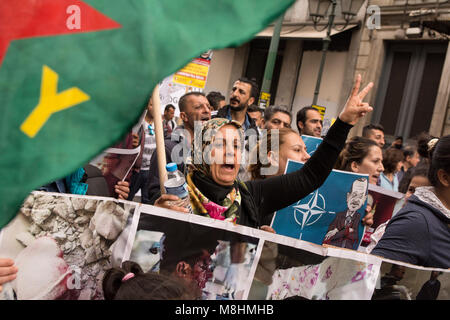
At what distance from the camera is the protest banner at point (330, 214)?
3230mm

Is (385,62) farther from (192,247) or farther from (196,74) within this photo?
(192,247)

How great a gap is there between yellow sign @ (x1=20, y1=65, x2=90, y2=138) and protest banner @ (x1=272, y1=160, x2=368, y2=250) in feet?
7.60

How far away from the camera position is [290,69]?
55.6 feet

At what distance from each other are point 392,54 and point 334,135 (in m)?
12.3

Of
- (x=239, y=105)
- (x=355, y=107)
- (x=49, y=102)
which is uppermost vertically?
(x=239, y=105)

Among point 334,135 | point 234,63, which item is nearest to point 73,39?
point 334,135

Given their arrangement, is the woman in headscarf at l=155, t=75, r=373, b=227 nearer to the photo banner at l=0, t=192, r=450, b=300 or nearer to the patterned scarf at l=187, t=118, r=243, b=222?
the patterned scarf at l=187, t=118, r=243, b=222

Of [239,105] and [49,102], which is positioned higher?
[239,105]

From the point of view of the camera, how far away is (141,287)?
135 centimetres

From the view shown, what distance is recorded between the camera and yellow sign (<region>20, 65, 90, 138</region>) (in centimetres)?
103

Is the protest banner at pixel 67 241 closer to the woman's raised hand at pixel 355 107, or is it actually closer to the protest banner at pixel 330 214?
the woman's raised hand at pixel 355 107

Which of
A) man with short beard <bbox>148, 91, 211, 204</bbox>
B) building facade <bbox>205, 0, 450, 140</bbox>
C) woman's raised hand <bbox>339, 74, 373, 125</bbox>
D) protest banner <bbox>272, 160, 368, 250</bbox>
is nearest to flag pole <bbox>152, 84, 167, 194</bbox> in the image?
woman's raised hand <bbox>339, 74, 373, 125</bbox>

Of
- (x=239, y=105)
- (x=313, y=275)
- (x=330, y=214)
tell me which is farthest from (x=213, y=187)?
(x=239, y=105)

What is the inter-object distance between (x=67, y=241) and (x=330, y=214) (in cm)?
A: 207
